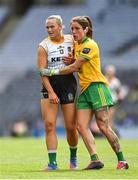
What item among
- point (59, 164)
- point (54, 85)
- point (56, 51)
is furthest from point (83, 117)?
point (59, 164)

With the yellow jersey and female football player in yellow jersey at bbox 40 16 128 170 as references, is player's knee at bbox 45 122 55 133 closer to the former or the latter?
female football player in yellow jersey at bbox 40 16 128 170

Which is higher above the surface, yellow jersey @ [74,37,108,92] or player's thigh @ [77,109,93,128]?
yellow jersey @ [74,37,108,92]

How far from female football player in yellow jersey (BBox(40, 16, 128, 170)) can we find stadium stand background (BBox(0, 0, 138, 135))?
1698 cm

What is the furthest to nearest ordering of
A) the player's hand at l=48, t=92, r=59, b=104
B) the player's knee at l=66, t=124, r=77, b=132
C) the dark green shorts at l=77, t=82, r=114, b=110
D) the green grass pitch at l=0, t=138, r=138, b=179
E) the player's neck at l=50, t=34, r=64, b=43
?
1. the player's knee at l=66, t=124, r=77, b=132
2. the player's neck at l=50, t=34, r=64, b=43
3. the dark green shorts at l=77, t=82, r=114, b=110
4. the player's hand at l=48, t=92, r=59, b=104
5. the green grass pitch at l=0, t=138, r=138, b=179

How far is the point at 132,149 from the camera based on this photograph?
1884 centimetres

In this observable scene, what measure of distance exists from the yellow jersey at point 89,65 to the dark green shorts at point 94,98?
8 centimetres

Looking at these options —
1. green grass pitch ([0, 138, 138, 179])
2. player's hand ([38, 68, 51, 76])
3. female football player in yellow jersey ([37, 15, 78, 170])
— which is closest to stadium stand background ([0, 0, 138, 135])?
green grass pitch ([0, 138, 138, 179])

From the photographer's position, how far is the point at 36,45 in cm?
3772

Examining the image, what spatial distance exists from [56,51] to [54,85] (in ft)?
1.60

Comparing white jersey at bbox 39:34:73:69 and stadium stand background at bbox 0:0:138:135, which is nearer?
white jersey at bbox 39:34:73:69

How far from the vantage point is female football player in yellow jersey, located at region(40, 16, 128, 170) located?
12.9 metres

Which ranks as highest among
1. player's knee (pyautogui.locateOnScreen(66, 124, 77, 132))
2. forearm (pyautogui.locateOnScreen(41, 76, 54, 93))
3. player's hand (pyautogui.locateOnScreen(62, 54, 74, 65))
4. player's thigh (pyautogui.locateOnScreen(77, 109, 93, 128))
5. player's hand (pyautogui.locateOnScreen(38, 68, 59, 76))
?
player's hand (pyautogui.locateOnScreen(62, 54, 74, 65))

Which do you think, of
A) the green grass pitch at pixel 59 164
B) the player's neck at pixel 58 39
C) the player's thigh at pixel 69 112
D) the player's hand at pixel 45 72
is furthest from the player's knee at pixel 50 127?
the player's neck at pixel 58 39

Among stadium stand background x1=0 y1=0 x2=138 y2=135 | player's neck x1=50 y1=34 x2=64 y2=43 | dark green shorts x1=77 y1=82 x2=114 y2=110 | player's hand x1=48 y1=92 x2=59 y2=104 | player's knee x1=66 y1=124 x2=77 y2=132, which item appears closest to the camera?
player's hand x1=48 y1=92 x2=59 y2=104
